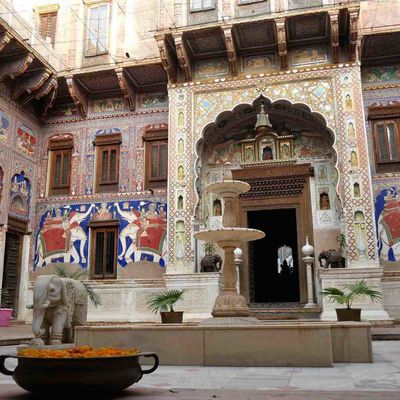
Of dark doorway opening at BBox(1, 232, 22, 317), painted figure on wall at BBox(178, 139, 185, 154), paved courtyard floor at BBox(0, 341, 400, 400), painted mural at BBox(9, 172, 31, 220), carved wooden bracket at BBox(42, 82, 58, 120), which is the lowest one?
paved courtyard floor at BBox(0, 341, 400, 400)

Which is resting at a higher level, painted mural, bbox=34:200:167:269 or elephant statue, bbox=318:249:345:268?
painted mural, bbox=34:200:167:269

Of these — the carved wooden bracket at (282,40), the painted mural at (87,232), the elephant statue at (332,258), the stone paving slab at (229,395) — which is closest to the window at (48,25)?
the painted mural at (87,232)

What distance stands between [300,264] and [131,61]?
6618mm

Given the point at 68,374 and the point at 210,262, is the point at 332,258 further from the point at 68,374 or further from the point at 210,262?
the point at 68,374

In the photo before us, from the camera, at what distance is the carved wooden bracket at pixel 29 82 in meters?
12.9

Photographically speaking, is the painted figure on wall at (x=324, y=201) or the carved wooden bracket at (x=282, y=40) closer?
the carved wooden bracket at (x=282, y=40)

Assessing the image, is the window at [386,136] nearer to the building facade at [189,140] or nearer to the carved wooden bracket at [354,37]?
the building facade at [189,140]

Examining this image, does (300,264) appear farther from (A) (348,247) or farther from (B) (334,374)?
(B) (334,374)

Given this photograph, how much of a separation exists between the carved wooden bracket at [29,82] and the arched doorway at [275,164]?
4456 mm

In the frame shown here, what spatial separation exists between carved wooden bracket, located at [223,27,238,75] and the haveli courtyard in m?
0.04

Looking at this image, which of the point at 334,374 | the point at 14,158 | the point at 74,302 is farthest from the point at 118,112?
the point at 334,374

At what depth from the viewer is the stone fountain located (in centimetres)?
664

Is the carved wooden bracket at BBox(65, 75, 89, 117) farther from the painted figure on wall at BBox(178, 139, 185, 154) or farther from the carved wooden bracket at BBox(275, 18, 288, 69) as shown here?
the carved wooden bracket at BBox(275, 18, 288, 69)

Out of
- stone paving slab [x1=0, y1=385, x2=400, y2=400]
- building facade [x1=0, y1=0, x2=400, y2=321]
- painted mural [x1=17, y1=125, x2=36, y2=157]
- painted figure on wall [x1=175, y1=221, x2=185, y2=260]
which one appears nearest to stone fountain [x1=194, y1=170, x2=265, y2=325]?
stone paving slab [x1=0, y1=385, x2=400, y2=400]
